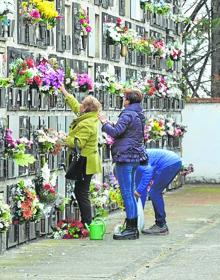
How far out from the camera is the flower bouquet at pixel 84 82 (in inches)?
674

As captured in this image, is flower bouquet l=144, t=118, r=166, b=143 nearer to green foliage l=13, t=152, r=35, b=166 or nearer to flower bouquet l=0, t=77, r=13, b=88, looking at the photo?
green foliage l=13, t=152, r=35, b=166

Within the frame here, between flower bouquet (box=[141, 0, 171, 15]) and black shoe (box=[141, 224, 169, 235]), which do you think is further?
flower bouquet (box=[141, 0, 171, 15])

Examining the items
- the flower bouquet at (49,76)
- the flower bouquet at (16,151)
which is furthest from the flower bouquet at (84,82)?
the flower bouquet at (16,151)

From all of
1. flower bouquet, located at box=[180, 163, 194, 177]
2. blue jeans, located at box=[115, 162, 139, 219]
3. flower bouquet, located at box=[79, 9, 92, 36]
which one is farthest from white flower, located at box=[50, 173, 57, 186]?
flower bouquet, located at box=[180, 163, 194, 177]

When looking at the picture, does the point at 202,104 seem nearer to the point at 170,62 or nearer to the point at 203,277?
the point at 170,62

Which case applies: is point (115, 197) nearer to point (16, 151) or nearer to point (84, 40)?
point (84, 40)

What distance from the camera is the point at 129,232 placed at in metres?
15.4

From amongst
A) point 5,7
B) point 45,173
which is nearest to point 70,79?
point 45,173

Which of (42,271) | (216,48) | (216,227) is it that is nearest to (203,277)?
(42,271)

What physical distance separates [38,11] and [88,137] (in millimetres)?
1721

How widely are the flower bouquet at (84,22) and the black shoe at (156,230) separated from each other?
334cm

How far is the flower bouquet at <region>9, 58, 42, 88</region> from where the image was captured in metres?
14.4

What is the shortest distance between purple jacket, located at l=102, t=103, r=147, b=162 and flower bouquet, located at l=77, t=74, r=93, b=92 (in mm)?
1973

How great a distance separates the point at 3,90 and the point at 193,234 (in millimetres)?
3681
